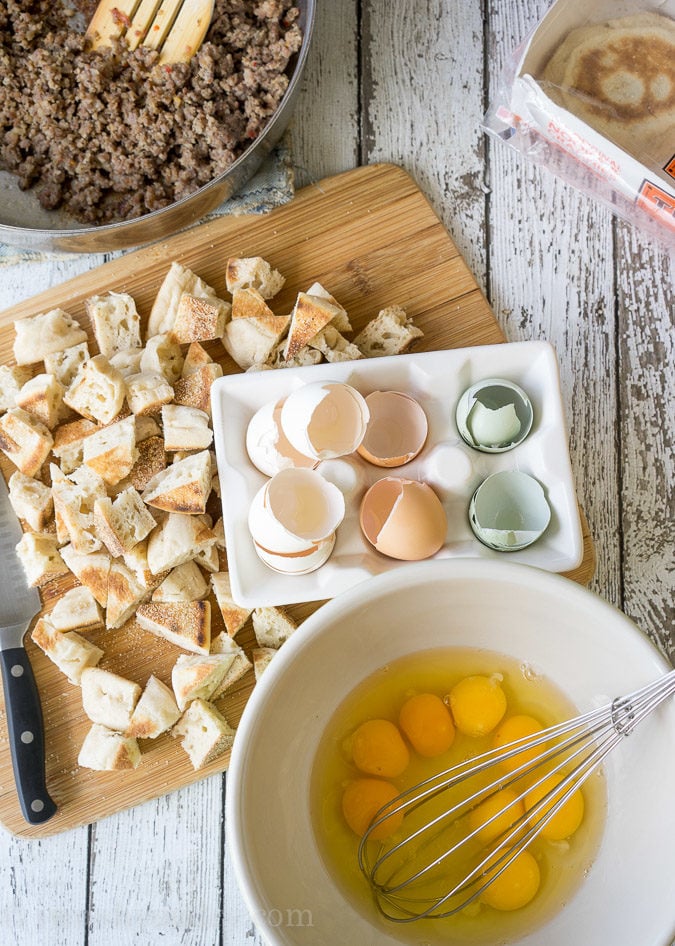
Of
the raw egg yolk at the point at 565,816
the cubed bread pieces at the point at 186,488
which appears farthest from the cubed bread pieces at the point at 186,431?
the raw egg yolk at the point at 565,816

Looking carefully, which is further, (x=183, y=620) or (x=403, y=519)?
(x=183, y=620)

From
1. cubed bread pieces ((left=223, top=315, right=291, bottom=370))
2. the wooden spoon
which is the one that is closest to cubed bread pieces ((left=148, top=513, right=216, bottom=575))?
cubed bread pieces ((left=223, top=315, right=291, bottom=370))

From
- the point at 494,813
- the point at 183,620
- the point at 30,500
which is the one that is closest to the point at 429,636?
the point at 494,813

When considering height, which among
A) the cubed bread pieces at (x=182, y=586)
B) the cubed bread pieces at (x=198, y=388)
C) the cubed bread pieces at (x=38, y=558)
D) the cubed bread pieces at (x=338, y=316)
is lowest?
the cubed bread pieces at (x=182, y=586)

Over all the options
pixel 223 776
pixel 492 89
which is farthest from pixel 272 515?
pixel 492 89

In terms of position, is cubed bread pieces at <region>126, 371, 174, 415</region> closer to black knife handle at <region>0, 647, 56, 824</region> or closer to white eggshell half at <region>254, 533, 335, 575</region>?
white eggshell half at <region>254, 533, 335, 575</region>

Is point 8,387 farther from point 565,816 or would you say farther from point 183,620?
point 565,816

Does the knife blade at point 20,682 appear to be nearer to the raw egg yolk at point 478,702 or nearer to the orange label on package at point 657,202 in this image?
the raw egg yolk at point 478,702
